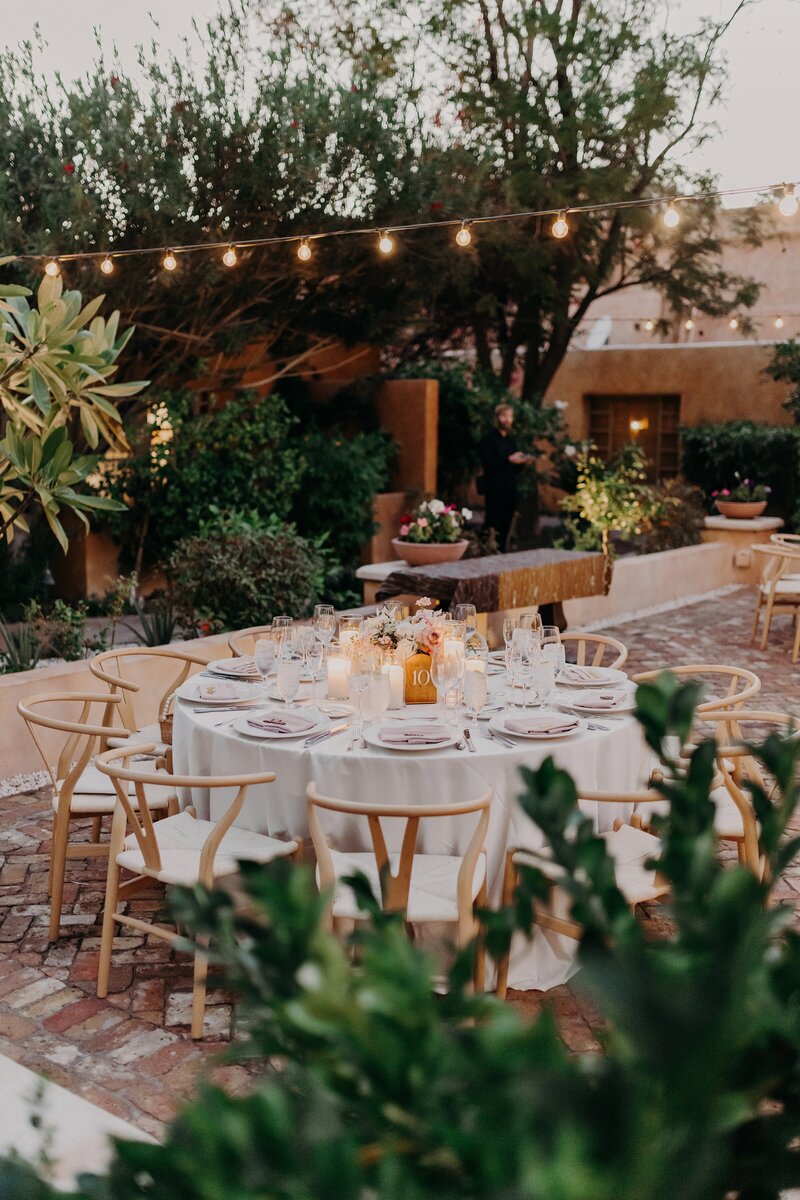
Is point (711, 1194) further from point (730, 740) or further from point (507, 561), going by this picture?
point (507, 561)

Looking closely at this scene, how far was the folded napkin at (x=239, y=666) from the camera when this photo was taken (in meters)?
5.01

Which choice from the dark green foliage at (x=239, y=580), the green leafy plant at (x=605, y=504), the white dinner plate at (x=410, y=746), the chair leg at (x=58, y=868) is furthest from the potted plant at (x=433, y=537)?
the white dinner plate at (x=410, y=746)

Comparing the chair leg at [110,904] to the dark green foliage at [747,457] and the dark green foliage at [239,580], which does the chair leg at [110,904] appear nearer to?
the dark green foliage at [239,580]

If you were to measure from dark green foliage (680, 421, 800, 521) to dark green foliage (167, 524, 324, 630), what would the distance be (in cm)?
954

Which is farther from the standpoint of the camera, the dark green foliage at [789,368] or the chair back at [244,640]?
the dark green foliage at [789,368]

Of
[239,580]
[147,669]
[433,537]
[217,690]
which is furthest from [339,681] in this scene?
[433,537]

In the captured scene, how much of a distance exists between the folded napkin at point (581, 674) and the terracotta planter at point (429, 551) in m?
5.40

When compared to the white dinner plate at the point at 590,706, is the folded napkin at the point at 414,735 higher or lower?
lower

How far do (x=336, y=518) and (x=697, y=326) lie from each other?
1155 cm

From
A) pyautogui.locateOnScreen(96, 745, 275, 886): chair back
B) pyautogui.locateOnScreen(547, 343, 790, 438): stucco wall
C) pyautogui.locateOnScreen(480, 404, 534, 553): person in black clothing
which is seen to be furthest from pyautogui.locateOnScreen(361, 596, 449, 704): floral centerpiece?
pyautogui.locateOnScreen(547, 343, 790, 438): stucco wall

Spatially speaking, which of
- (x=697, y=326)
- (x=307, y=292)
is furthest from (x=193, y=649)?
(x=697, y=326)

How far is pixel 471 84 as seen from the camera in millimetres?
13688

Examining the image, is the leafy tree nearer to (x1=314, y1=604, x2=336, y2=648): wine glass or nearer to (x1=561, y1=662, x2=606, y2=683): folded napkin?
(x1=314, y1=604, x2=336, y2=648): wine glass

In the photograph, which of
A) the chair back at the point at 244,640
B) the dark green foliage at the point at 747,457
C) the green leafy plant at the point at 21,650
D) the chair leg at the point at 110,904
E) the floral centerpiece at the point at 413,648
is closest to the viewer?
the chair leg at the point at 110,904
